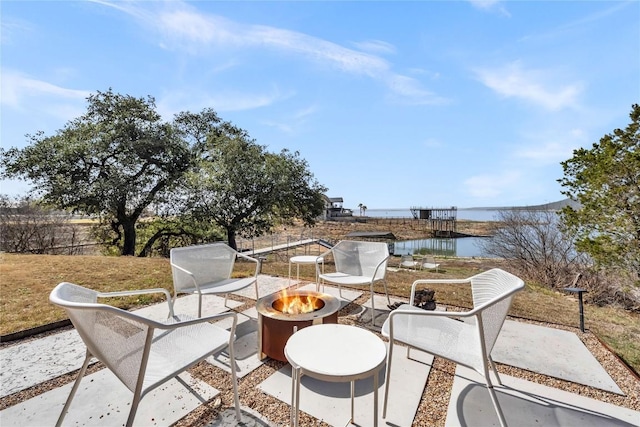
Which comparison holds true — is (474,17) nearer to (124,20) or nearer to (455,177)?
(124,20)

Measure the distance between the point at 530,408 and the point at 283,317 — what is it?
67.0 inches

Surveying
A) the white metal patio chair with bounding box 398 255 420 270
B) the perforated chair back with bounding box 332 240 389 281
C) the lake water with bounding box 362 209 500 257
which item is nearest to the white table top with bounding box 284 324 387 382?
the perforated chair back with bounding box 332 240 389 281

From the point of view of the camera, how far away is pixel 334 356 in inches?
55.0

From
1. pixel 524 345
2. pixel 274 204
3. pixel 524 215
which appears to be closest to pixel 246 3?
pixel 524 345

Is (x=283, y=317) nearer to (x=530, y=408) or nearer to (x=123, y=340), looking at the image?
(x=123, y=340)

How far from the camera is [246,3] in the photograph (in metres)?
4.28

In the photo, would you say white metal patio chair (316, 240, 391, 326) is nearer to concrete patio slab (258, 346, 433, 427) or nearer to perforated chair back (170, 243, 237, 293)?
perforated chair back (170, 243, 237, 293)

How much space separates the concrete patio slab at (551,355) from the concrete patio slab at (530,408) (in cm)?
25

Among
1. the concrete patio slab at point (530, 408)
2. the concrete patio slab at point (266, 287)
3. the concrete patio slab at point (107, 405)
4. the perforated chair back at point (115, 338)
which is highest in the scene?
the perforated chair back at point (115, 338)

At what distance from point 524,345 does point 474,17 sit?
4603 millimetres

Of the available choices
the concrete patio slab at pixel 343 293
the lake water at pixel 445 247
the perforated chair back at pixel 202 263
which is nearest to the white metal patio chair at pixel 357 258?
the concrete patio slab at pixel 343 293

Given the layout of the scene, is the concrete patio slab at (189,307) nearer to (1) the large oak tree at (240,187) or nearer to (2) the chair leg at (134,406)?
(2) the chair leg at (134,406)

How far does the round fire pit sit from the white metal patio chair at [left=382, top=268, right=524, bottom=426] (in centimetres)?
56

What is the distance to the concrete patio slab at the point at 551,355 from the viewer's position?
77.6 inches
